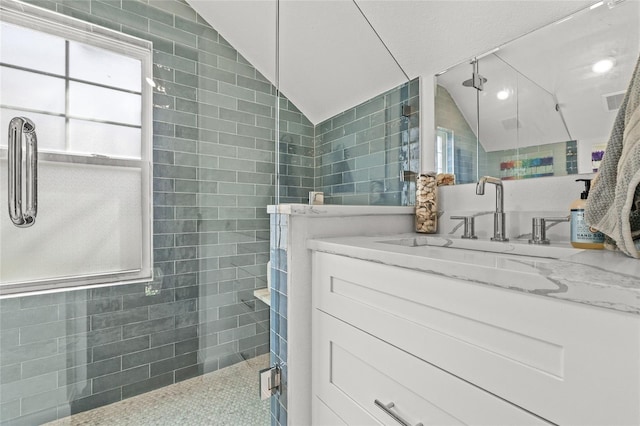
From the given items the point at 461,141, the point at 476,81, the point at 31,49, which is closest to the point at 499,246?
the point at 461,141

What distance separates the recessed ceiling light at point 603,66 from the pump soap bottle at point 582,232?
35 centimetres

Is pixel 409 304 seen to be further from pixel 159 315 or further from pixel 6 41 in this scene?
pixel 6 41

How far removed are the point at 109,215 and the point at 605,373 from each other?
1809 millimetres

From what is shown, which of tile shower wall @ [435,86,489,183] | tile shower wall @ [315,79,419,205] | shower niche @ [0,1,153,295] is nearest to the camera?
tile shower wall @ [435,86,489,183]

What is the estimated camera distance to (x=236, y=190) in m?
1.59

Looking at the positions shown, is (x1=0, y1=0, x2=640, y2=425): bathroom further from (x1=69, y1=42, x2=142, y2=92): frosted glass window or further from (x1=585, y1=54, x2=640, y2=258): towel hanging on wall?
(x1=585, y1=54, x2=640, y2=258): towel hanging on wall

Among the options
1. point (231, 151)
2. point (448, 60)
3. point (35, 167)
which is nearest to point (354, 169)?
point (448, 60)

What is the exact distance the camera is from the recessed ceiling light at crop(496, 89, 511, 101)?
1057mm

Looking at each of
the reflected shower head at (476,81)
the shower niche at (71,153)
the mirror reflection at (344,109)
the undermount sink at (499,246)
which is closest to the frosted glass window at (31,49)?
the shower niche at (71,153)

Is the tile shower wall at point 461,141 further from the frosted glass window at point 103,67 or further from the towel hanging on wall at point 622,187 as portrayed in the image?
the frosted glass window at point 103,67

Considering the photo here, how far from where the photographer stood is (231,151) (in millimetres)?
1617

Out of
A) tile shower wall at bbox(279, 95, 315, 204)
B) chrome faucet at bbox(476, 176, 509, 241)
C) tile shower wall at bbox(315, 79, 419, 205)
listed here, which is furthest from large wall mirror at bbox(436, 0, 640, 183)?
tile shower wall at bbox(279, 95, 315, 204)

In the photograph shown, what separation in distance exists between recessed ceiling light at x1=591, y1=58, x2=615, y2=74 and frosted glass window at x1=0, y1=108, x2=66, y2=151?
2.06 m

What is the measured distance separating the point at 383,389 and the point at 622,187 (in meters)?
0.66
